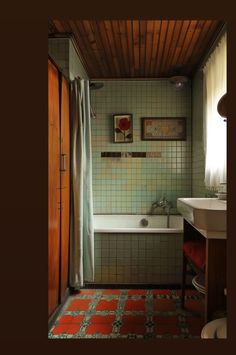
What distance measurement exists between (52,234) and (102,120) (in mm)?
2175

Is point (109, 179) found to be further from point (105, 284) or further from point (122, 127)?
point (105, 284)

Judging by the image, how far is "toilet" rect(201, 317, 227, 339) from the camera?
139cm

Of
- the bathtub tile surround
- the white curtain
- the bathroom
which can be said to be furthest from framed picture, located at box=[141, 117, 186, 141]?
the bathtub tile surround

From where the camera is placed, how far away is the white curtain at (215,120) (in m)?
2.46

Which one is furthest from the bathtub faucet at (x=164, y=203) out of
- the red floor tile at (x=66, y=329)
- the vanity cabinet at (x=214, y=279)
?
the vanity cabinet at (x=214, y=279)

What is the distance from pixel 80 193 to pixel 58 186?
417 millimetres

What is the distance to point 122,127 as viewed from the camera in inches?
156

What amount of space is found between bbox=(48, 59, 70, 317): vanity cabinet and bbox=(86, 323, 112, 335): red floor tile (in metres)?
0.29

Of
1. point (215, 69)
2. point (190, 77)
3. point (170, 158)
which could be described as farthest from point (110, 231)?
point (190, 77)

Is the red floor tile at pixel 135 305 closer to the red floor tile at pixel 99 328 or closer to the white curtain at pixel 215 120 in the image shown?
the red floor tile at pixel 99 328

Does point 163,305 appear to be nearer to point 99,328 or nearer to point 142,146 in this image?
point 99,328

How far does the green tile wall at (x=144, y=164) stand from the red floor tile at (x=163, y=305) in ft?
4.64

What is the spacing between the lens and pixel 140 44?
2.95m

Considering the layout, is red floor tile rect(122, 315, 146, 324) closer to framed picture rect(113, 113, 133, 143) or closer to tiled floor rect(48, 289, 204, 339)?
tiled floor rect(48, 289, 204, 339)
